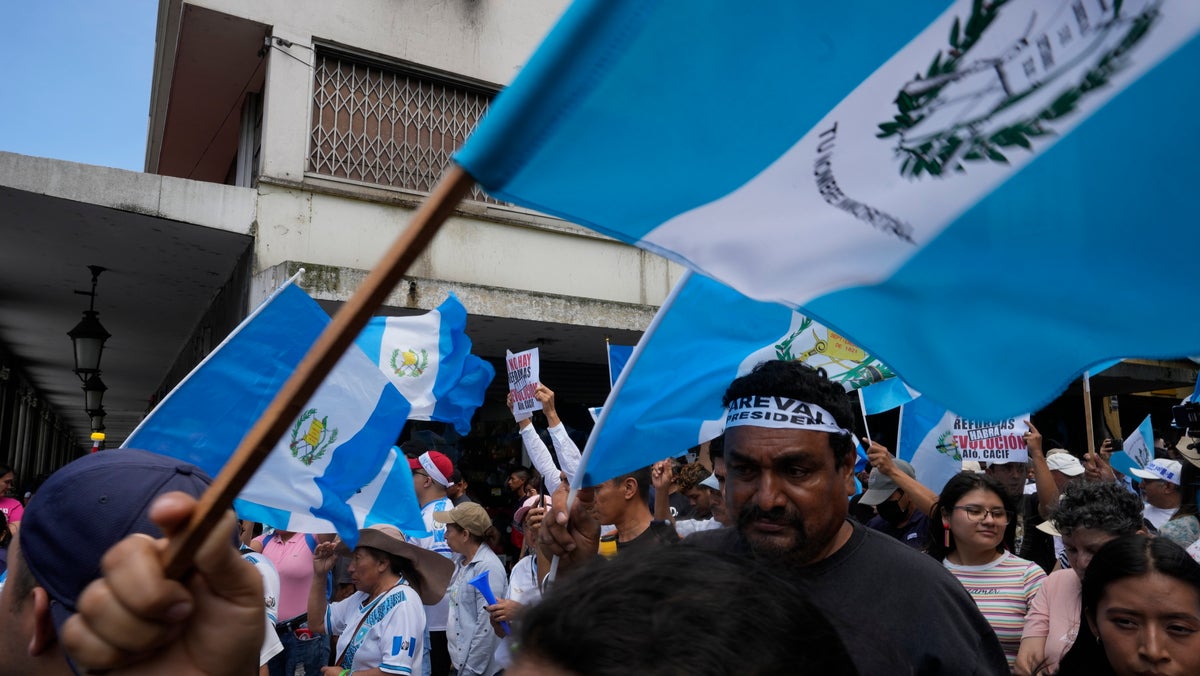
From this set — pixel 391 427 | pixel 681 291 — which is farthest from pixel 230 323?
pixel 681 291

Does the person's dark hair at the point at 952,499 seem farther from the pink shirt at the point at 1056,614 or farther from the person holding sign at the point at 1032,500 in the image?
the person holding sign at the point at 1032,500

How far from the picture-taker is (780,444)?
2.38 meters

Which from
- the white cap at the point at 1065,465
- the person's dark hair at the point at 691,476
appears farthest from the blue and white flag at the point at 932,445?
the person's dark hair at the point at 691,476

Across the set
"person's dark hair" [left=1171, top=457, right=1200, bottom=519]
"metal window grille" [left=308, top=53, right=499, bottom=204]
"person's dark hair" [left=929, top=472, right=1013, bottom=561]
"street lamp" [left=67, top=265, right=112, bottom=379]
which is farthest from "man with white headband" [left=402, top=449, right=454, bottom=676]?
"person's dark hair" [left=1171, top=457, right=1200, bottom=519]

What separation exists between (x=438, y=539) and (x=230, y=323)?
3.92m

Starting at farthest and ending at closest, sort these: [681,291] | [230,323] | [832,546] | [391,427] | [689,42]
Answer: [230,323] < [391,427] < [681,291] < [832,546] < [689,42]

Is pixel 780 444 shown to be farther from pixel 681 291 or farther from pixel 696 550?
pixel 696 550

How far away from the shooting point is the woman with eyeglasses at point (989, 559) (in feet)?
13.0

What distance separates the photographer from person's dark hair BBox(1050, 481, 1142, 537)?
12.4 feet

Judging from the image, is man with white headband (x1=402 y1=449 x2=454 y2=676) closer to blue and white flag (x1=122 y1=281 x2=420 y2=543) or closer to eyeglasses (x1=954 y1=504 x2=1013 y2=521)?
blue and white flag (x1=122 y1=281 x2=420 y2=543)

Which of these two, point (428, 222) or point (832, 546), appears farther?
point (832, 546)

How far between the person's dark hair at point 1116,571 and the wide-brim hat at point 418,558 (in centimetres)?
348

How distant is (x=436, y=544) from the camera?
676cm

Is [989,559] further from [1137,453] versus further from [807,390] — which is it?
[1137,453]
